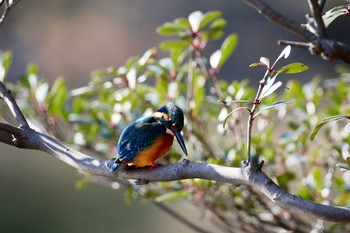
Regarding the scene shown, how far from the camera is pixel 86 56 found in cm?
610

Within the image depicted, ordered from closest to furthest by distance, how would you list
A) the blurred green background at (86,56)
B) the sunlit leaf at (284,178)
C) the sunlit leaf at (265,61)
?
the sunlit leaf at (265,61), the sunlit leaf at (284,178), the blurred green background at (86,56)

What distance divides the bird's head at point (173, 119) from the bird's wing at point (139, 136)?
1 centimetres

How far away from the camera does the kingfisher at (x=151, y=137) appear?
1182 millimetres

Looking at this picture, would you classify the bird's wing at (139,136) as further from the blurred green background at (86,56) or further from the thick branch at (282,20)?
the blurred green background at (86,56)

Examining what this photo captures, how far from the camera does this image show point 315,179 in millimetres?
1619

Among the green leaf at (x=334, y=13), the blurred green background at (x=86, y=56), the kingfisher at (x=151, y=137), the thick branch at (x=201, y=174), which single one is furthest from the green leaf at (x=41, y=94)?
the blurred green background at (x=86, y=56)

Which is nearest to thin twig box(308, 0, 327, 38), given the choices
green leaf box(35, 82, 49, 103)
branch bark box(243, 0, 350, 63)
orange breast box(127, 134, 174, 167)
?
branch bark box(243, 0, 350, 63)

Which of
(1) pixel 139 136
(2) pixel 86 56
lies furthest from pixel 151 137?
(2) pixel 86 56

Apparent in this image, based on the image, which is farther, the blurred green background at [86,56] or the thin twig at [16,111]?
the blurred green background at [86,56]

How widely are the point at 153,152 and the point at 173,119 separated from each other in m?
0.07

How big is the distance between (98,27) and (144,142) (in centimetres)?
528

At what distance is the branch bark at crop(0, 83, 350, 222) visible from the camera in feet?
2.79

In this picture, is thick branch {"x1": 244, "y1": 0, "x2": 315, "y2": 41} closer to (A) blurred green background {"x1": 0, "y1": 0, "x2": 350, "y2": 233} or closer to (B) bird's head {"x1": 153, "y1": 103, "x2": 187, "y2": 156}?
(B) bird's head {"x1": 153, "y1": 103, "x2": 187, "y2": 156}

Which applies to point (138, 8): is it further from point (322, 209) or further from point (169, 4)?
point (322, 209)
